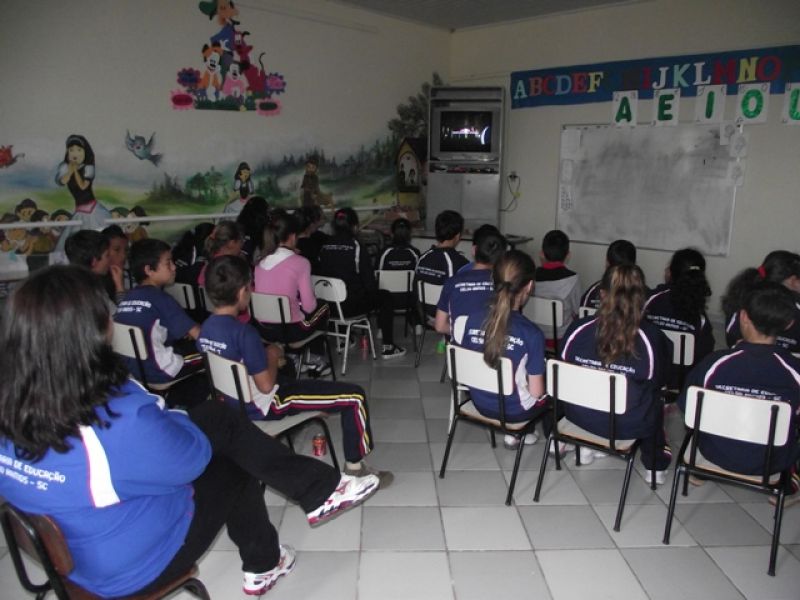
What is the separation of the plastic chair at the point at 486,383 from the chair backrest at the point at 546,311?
1019mm

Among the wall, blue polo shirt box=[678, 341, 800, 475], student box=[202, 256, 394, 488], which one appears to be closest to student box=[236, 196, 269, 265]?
the wall

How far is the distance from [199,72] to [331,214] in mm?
1999

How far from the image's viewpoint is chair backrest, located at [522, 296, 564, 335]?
3525 mm

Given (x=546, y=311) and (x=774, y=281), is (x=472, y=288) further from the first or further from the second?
(x=774, y=281)

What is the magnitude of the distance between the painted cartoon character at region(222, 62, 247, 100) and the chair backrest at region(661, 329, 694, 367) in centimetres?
445

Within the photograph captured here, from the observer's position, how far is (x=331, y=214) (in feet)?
22.0

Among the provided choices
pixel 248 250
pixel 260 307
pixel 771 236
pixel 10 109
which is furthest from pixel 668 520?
pixel 10 109

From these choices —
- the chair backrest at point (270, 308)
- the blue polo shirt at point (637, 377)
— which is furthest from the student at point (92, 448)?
the chair backrest at point (270, 308)

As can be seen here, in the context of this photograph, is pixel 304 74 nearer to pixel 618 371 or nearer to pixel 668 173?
pixel 668 173

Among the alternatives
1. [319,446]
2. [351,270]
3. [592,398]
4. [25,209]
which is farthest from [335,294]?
[25,209]

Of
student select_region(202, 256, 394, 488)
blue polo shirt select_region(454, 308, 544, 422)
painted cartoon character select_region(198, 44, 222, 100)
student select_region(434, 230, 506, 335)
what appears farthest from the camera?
painted cartoon character select_region(198, 44, 222, 100)

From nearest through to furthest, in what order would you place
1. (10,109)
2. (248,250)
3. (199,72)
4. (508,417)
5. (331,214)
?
(508,417)
(10,109)
(248,250)
(199,72)
(331,214)

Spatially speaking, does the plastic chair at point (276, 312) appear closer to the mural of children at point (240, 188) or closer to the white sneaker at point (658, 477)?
the white sneaker at point (658, 477)

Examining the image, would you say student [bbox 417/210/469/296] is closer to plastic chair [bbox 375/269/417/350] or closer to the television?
plastic chair [bbox 375/269/417/350]
